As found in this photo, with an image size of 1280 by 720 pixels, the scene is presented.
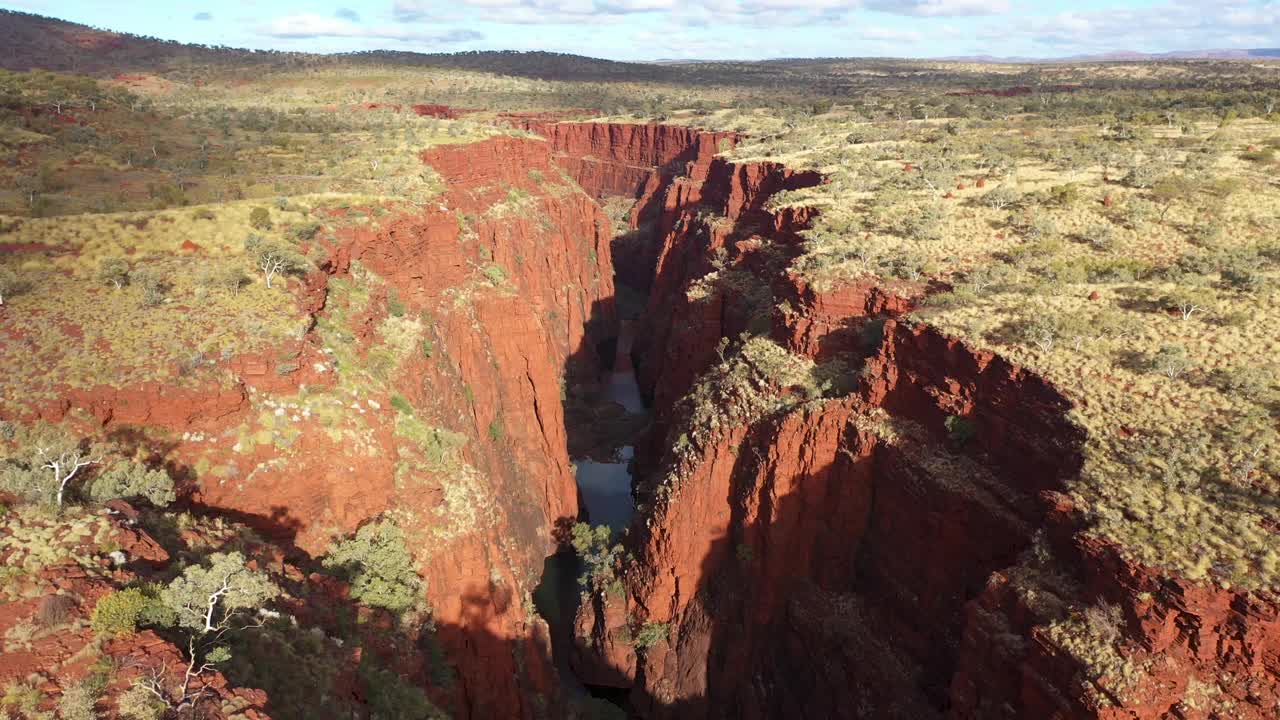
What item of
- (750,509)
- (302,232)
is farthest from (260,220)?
(750,509)

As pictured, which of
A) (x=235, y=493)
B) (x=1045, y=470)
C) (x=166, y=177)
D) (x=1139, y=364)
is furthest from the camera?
(x=166, y=177)

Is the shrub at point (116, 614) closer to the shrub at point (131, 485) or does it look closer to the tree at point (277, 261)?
the shrub at point (131, 485)

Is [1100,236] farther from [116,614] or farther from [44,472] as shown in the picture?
[44,472]

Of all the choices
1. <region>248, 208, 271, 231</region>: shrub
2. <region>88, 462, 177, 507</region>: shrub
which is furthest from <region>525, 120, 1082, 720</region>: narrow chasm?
<region>248, 208, 271, 231</region>: shrub

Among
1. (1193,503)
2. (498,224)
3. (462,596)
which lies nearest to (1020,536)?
(1193,503)

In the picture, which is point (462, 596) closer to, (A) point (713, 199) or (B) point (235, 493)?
(B) point (235, 493)

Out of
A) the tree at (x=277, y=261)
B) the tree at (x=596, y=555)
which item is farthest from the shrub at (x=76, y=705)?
the tree at (x=596, y=555)
